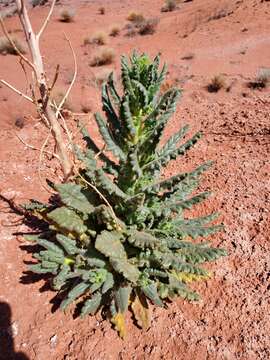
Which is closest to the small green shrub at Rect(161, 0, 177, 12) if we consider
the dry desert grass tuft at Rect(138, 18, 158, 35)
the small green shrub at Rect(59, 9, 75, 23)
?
the dry desert grass tuft at Rect(138, 18, 158, 35)

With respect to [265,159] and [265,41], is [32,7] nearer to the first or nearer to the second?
[265,41]

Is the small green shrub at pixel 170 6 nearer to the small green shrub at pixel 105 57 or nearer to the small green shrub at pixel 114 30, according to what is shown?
the small green shrub at pixel 114 30

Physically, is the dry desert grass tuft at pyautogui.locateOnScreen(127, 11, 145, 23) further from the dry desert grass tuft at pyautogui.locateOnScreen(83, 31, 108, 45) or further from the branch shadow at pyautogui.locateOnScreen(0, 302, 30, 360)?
the branch shadow at pyautogui.locateOnScreen(0, 302, 30, 360)

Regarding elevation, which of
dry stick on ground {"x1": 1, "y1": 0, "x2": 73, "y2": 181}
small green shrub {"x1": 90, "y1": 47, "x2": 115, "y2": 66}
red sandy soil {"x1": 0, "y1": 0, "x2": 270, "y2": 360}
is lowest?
small green shrub {"x1": 90, "y1": 47, "x2": 115, "y2": 66}

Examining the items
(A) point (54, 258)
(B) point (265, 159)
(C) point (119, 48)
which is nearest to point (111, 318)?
(A) point (54, 258)

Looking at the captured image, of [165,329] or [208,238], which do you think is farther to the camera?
[208,238]

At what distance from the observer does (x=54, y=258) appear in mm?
2879

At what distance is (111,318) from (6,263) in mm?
1225

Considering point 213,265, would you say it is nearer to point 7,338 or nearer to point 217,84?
point 7,338

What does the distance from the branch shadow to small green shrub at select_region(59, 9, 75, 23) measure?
1567 cm

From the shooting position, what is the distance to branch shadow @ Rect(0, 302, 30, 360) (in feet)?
9.80

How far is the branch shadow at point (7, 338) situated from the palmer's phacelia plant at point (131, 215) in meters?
0.61

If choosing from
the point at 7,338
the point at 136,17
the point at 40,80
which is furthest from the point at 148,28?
the point at 7,338

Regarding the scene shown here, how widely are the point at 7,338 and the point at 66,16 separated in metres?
16.0
